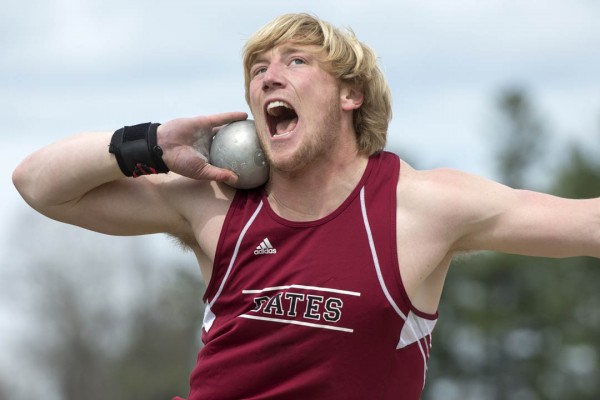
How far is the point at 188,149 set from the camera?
6.97m

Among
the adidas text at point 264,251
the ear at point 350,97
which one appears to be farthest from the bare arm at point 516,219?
the adidas text at point 264,251

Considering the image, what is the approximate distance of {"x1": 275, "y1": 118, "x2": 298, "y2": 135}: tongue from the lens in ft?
23.1

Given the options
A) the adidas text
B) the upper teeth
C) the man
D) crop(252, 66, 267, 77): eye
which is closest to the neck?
the man

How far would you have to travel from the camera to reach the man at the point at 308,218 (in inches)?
262

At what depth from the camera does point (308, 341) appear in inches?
262

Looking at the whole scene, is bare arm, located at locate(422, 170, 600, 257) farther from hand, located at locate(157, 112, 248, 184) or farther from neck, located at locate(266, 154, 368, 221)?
hand, located at locate(157, 112, 248, 184)

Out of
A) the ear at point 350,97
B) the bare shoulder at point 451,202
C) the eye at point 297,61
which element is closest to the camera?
the bare shoulder at point 451,202

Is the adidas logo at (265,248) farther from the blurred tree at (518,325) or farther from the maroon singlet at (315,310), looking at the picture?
the blurred tree at (518,325)

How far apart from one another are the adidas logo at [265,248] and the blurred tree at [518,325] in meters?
42.9

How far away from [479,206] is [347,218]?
718 millimetres

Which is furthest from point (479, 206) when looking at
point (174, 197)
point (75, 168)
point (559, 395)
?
point (559, 395)

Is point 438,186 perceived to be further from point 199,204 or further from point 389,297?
point 199,204

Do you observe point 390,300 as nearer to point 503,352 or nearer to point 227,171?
point 227,171

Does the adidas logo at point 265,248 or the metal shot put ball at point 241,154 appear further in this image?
the metal shot put ball at point 241,154
